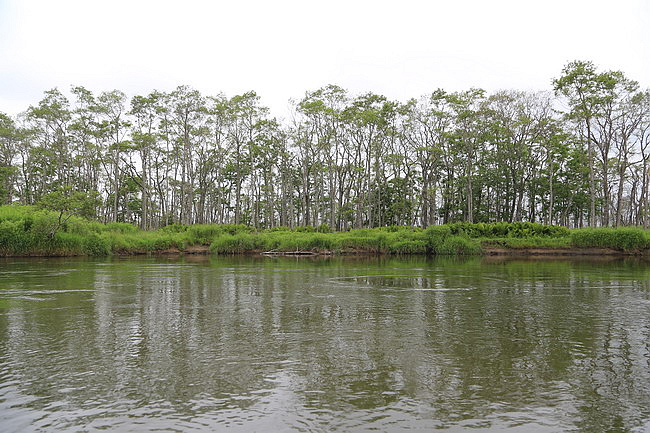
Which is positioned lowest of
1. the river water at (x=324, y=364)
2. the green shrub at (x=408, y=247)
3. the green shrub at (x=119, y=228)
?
the river water at (x=324, y=364)

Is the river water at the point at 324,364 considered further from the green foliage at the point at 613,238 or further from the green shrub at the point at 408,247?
the green foliage at the point at 613,238

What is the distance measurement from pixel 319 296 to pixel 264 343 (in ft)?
13.1

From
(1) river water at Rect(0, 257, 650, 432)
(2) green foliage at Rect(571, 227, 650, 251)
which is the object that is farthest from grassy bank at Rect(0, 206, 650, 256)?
(1) river water at Rect(0, 257, 650, 432)

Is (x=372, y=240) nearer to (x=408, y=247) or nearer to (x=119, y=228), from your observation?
(x=408, y=247)

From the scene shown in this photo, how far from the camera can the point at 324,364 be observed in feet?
14.0

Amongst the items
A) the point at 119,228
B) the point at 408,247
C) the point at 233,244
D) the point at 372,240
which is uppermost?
the point at 119,228

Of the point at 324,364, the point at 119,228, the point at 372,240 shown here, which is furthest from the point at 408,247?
the point at 324,364

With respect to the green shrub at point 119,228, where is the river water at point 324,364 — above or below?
below

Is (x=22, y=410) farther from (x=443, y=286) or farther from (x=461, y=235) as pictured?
(x=461, y=235)

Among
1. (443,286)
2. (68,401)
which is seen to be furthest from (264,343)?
(443,286)

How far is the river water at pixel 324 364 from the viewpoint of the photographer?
10.0 ft

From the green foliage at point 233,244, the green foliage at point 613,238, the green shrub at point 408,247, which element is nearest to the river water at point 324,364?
the green shrub at point 408,247

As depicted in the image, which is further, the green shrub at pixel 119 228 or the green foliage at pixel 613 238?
the green shrub at pixel 119 228

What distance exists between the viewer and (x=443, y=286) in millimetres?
10828
